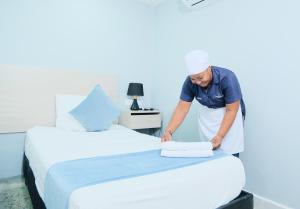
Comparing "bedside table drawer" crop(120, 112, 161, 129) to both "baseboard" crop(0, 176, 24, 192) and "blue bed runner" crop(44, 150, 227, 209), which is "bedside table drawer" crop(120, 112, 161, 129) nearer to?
"baseboard" crop(0, 176, 24, 192)

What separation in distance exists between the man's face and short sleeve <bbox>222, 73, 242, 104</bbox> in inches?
4.9

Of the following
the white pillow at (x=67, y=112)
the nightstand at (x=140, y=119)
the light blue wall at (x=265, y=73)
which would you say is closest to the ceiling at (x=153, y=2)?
the light blue wall at (x=265, y=73)

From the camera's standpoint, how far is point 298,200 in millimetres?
1876

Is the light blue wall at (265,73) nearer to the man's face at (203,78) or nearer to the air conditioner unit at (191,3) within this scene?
the air conditioner unit at (191,3)

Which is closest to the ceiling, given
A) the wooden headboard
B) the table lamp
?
the table lamp

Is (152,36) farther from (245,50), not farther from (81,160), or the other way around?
(81,160)

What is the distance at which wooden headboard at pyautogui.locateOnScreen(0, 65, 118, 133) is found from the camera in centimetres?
250

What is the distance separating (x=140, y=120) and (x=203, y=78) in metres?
1.60

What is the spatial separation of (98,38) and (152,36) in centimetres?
96

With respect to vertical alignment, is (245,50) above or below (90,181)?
above

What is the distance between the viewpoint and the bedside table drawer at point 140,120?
315 cm

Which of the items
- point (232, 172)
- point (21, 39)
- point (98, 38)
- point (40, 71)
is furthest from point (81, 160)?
point (98, 38)

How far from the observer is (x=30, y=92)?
2629 mm

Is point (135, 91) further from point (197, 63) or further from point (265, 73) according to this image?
point (265, 73)
